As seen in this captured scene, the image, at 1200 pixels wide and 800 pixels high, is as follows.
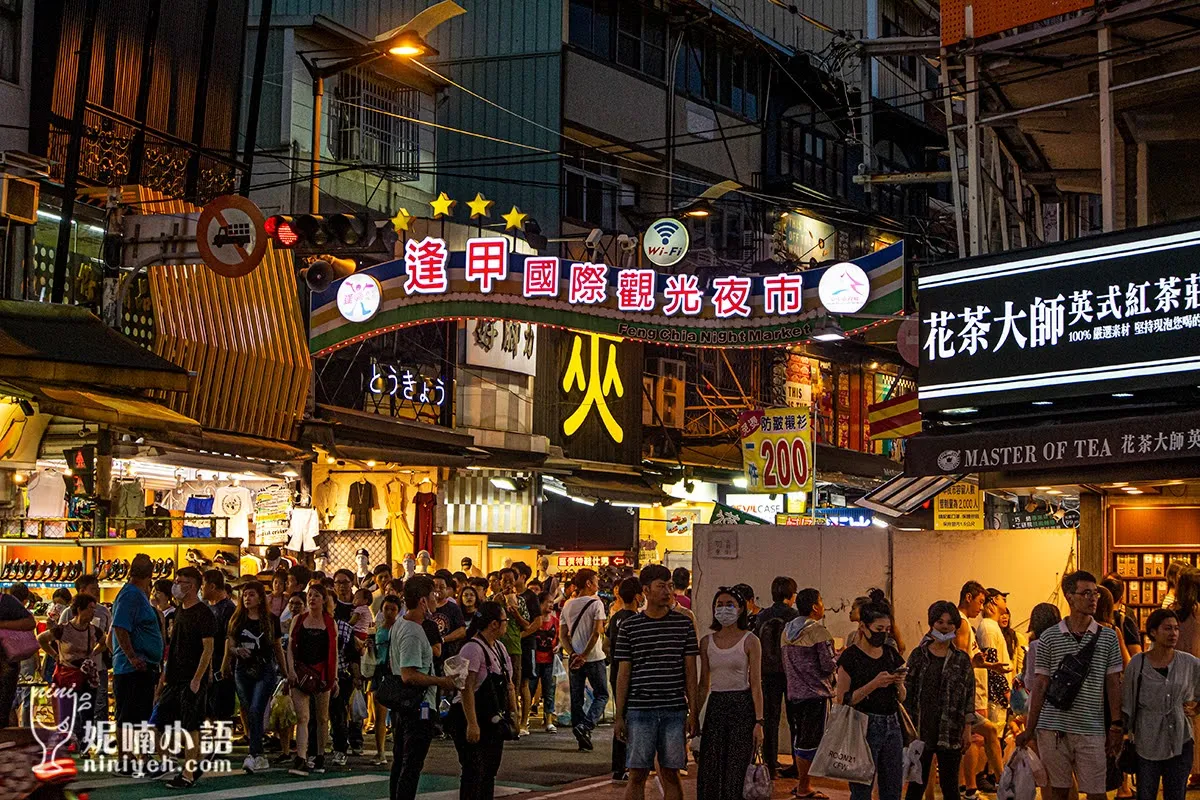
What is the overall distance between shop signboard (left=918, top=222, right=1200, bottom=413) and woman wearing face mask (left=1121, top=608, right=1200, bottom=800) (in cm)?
344

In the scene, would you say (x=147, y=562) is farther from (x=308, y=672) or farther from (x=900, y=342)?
(x=900, y=342)

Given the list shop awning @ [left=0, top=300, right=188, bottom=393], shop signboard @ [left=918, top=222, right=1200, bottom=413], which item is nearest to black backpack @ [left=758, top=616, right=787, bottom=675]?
shop signboard @ [left=918, top=222, right=1200, bottom=413]

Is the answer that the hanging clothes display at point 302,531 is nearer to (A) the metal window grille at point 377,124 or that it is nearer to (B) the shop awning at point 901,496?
(A) the metal window grille at point 377,124

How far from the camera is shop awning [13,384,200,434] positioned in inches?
624

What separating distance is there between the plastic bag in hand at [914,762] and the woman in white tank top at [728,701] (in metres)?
1.21

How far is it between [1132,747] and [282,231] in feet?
38.0

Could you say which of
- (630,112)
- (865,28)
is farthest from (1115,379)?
(865,28)

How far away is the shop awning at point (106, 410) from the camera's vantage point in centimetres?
1585

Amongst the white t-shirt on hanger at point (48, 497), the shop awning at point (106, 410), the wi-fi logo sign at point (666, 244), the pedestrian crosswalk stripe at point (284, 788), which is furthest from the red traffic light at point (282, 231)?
the wi-fi logo sign at point (666, 244)

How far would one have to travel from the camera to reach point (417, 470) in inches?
1086

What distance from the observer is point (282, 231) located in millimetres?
18938

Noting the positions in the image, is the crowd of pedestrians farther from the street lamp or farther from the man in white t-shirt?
the street lamp

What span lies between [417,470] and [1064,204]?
1182cm

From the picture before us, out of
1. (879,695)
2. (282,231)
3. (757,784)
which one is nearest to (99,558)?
(282,231)
